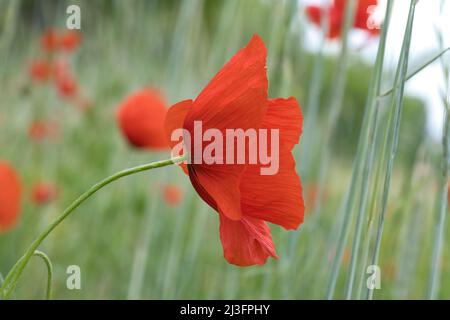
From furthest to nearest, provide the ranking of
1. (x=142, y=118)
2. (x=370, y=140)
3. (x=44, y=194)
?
(x=44, y=194), (x=142, y=118), (x=370, y=140)

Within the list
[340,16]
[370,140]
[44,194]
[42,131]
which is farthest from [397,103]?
[42,131]

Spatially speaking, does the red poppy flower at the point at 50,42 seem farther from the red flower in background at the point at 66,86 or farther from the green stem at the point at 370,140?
the green stem at the point at 370,140

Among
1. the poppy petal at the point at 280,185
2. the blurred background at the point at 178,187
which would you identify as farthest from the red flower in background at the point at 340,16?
the poppy petal at the point at 280,185

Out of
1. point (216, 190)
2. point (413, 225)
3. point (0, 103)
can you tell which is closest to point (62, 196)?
point (0, 103)

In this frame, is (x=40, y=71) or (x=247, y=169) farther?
(x=40, y=71)

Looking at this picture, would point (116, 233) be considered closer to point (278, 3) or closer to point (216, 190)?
point (278, 3)

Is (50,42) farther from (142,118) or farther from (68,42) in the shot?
(142,118)

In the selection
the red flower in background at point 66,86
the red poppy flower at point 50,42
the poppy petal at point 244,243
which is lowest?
the poppy petal at point 244,243
